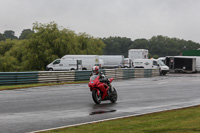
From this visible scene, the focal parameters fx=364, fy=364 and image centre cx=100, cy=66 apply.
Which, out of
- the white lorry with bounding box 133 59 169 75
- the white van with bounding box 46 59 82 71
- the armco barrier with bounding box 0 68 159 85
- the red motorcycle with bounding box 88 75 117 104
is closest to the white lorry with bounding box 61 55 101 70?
the white van with bounding box 46 59 82 71

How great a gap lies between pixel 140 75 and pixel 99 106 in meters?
26.5

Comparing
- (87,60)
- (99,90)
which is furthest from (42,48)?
(99,90)

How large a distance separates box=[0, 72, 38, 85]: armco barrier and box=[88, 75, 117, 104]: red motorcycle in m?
10.4

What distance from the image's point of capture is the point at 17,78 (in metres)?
24.2

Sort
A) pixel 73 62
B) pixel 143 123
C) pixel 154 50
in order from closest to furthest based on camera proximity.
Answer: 1. pixel 143 123
2. pixel 73 62
3. pixel 154 50

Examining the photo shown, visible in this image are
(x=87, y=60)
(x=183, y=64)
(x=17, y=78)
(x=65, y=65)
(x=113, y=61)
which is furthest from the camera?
(x=113, y=61)

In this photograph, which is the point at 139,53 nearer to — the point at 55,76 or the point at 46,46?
the point at 46,46

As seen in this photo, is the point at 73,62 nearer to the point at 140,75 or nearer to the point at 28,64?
the point at 140,75

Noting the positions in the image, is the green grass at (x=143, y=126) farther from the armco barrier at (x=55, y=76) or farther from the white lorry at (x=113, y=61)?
the white lorry at (x=113, y=61)

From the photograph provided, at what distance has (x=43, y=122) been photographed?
962 centimetres

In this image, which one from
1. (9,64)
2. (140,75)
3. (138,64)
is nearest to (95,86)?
(140,75)

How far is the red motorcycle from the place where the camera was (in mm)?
13875

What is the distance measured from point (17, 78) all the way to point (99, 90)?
11325 millimetres

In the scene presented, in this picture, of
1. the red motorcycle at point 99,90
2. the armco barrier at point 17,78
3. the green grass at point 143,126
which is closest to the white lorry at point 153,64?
the armco barrier at point 17,78
